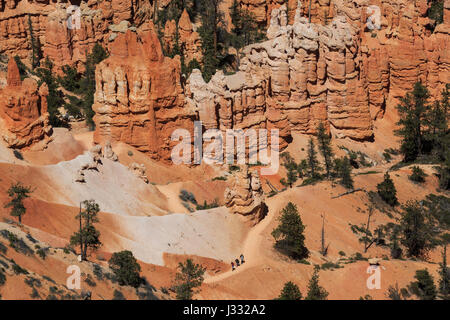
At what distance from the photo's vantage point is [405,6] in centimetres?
8488

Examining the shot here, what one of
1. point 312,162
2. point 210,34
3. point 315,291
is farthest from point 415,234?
point 210,34

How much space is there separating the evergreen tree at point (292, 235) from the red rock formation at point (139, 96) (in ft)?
56.4

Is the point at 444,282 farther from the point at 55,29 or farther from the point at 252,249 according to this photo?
the point at 55,29

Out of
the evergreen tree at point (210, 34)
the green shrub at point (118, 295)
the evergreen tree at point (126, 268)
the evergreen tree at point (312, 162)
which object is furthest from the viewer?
the evergreen tree at point (210, 34)

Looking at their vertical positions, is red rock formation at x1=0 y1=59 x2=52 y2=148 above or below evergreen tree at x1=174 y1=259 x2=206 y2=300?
above

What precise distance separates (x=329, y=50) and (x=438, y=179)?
17.4 meters

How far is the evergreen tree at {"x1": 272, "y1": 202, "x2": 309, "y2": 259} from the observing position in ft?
182

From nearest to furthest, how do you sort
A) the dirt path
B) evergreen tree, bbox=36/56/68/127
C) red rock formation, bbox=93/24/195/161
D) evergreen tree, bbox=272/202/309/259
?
the dirt path → evergreen tree, bbox=272/202/309/259 → red rock formation, bbox=93/24/195/161 → evergreen tree, bbox=36/56/68/127

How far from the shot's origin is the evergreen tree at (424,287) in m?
50.0

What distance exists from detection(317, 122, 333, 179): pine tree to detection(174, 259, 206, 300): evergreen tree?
71.9 feet

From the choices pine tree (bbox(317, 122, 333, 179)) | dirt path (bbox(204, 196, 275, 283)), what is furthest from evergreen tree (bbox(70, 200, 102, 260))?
pine tree (bbox(317, 122, 333, 179))

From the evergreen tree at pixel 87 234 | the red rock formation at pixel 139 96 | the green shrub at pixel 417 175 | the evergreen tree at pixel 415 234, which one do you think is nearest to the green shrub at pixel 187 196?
the red rock formation at pixel 139 96

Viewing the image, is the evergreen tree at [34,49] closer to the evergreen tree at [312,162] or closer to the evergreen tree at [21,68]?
the evergreen tree at [21,68]

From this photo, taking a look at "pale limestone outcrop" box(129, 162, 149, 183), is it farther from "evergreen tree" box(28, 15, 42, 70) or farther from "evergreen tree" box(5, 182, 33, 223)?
"evergreen tree" box(28, 15, 42, 70)
